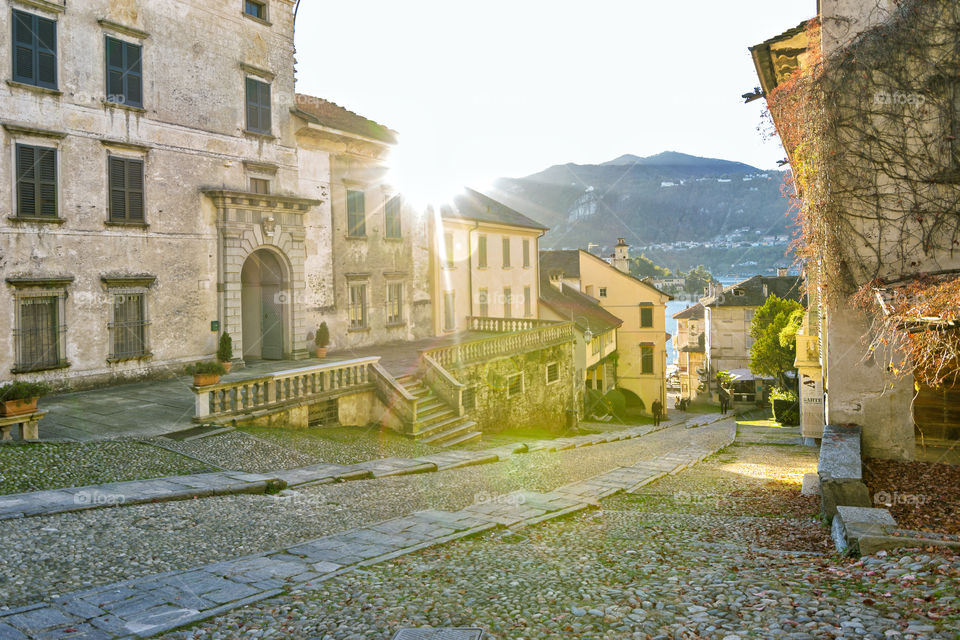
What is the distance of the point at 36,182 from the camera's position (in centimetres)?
1625

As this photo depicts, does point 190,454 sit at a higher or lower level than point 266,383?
lower

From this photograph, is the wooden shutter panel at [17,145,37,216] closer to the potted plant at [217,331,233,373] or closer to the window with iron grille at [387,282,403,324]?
the potted plant at [217,331,233,373]

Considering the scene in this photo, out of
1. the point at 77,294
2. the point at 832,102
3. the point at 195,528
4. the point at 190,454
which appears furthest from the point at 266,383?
the point at 832,102

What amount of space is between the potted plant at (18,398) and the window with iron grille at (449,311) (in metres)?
19.4

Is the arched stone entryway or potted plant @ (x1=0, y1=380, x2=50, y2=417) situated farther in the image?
the arched stone entryway

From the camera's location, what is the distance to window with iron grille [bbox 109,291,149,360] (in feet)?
58.5

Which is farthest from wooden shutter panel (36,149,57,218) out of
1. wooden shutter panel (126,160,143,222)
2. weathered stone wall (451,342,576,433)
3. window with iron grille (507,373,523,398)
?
window with iron grille (507,373,523,398)

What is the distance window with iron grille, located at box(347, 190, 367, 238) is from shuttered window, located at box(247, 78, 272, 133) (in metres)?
→ 4.12

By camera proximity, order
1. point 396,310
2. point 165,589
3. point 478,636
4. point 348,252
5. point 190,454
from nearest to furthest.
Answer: point 478,636 → point 165,589 → point 190,454 → point 348,252 → point 396,310

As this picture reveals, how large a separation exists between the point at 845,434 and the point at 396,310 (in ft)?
64.1

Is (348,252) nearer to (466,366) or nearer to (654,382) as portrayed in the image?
(466,366)

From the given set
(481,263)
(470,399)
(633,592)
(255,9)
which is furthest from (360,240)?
(633,592)

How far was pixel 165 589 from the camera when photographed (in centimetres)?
611

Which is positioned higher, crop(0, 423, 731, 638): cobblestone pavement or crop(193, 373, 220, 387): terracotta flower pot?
crop(193, 373, 220, 387): terracotta flower pot
